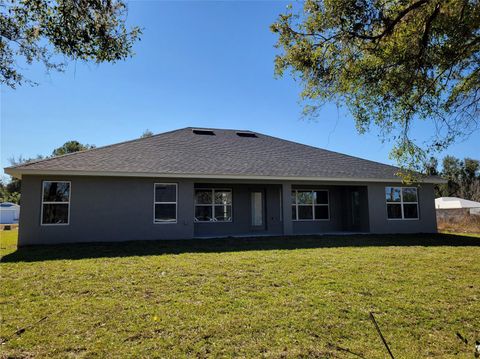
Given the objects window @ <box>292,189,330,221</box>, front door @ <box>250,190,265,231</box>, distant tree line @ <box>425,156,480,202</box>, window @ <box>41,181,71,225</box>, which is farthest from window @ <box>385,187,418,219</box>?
distant tree line @ <box>425,156,480,202</box>

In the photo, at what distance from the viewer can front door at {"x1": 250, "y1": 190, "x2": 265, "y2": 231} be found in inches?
645

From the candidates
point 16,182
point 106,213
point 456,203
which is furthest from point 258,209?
point 16,182

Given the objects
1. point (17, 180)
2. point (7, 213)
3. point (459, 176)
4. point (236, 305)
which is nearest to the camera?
point (236, 305)

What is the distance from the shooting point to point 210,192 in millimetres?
15750

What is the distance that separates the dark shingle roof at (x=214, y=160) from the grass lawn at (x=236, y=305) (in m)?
4.23

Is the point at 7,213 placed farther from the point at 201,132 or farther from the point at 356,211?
the point at 356,211

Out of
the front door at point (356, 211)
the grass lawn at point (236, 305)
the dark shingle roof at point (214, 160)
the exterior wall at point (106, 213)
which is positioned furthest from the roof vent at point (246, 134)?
the grass lawn at point (236, 305)

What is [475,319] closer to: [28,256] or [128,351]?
[128,351]

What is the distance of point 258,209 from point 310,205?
269cm

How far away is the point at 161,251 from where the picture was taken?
10.2m

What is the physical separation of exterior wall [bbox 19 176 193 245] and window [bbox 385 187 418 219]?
947 cm

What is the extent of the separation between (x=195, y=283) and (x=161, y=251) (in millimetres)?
4036

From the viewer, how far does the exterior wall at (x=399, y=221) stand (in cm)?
1599

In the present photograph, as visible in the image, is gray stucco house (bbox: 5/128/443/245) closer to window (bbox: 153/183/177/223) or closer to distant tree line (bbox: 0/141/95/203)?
window (bbox: 153/183/177/223)
